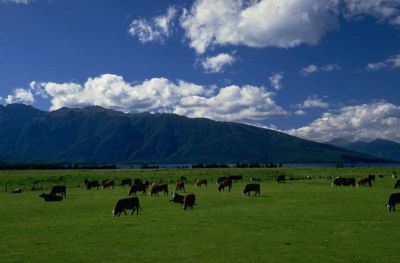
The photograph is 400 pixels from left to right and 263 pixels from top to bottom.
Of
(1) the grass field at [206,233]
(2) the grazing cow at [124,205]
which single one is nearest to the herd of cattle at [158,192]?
(2) the grazing cow at [124,205]

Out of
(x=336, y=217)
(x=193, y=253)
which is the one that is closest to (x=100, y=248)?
(x=193, y=253)

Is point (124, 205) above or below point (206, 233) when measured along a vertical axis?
A: above

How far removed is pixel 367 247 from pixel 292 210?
12.9 metres

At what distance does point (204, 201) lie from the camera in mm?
40094

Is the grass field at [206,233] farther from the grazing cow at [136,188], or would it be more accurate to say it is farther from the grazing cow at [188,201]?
the grazing cow at [136,188]

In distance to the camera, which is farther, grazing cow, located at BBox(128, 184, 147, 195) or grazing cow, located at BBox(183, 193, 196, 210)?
grazing cow, located at BBox(128, 184, 147, 195)

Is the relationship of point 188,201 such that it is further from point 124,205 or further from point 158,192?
point 158,192

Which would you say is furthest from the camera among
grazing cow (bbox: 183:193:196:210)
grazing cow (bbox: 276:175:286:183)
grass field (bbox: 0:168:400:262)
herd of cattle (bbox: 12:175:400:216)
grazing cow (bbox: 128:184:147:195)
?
grazing cow (bbox: 276:175:286:183)

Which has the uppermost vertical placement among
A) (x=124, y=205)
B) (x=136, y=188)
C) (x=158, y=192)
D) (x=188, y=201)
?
(x=136, y=188)

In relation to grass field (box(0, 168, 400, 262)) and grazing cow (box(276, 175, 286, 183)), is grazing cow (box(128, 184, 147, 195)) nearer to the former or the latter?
grass field (box(0, 168, 400, 262))

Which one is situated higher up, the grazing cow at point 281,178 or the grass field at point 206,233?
the grazing cow at point 281,178

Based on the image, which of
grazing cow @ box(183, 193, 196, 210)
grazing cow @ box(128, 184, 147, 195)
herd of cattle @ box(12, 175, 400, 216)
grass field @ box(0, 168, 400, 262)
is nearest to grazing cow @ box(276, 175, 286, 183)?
herd of cattle @ box(12, 175, 400, 216)

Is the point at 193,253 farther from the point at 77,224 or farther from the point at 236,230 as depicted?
the point at 77,224

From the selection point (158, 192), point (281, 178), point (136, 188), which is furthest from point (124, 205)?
point (281, 178)
